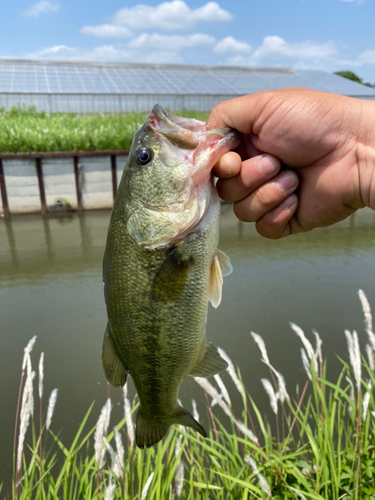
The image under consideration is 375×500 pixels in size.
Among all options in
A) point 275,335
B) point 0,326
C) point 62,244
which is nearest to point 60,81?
point 62,244

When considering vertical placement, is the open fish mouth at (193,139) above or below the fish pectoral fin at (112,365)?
above

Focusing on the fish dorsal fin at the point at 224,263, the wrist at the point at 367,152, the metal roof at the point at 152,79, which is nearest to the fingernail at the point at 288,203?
the wrist at the point at 367,152

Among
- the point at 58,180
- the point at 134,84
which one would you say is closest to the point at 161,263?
Answer: the point at 58,180

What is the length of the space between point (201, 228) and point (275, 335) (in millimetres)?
4300

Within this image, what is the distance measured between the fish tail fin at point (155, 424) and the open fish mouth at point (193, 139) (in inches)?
42.6

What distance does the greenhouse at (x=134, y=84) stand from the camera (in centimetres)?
1912

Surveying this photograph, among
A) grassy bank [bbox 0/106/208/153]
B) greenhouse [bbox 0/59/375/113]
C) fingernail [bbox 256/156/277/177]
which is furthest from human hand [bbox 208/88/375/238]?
greenhouse [bbox 0/59/375/113]

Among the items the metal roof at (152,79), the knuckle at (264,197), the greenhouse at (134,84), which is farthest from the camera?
the metal roof at (152,79)

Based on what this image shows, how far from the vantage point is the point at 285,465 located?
251 cm

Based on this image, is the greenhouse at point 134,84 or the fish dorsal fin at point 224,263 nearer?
the fish dorsal fin at point 224,263

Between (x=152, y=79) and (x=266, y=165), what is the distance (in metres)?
24.8

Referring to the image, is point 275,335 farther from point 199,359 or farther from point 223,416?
point 199,359

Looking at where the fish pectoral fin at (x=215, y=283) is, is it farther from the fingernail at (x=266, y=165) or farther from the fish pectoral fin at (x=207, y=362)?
the fingernail at (x=266, y=165)

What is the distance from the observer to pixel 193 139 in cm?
173
